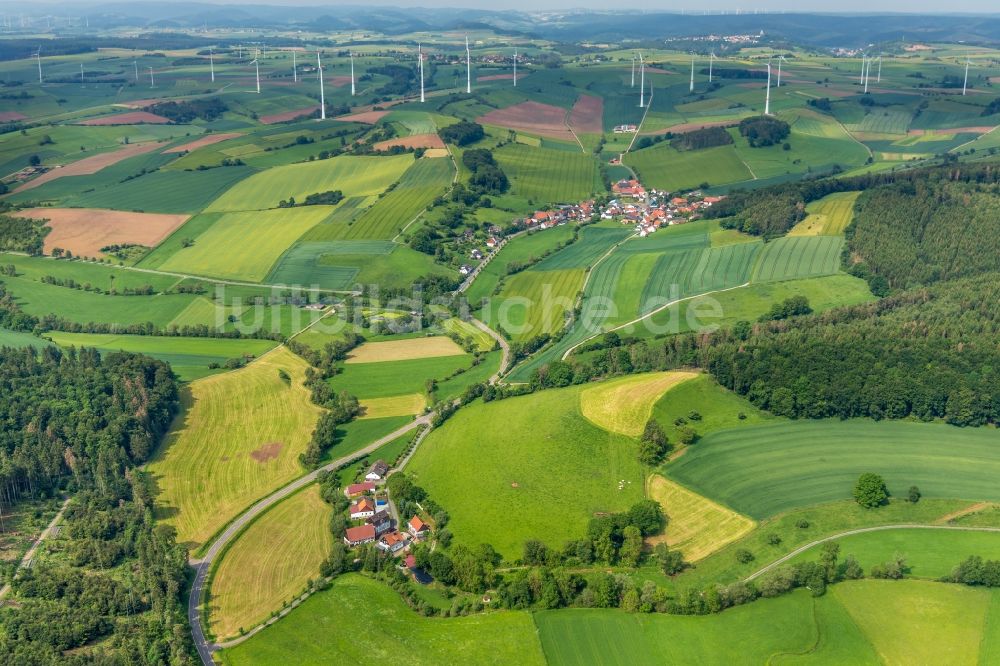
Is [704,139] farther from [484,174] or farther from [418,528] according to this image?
[418,528]

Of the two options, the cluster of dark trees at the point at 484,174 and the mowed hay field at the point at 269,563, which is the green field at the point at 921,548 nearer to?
the mowed hay field at the point at 269,563

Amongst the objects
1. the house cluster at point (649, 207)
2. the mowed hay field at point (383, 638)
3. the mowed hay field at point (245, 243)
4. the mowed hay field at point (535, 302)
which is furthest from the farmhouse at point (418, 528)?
the house cluster at point (649, 207)

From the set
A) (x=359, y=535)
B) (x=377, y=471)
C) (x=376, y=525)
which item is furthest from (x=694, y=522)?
(x=377, y=471)

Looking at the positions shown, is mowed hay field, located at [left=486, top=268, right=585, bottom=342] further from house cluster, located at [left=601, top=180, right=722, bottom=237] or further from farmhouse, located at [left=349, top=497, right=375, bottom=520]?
farmhouse, located at [left=349, top=497, right=375, bottom=520]

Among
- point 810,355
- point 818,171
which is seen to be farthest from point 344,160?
point 810,355

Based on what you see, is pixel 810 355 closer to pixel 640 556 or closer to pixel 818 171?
pixel 640 556

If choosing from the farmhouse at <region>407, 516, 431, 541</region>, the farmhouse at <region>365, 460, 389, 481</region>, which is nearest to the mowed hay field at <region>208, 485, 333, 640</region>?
the farmhouse at <region>365, 460, 389, 481</region>
